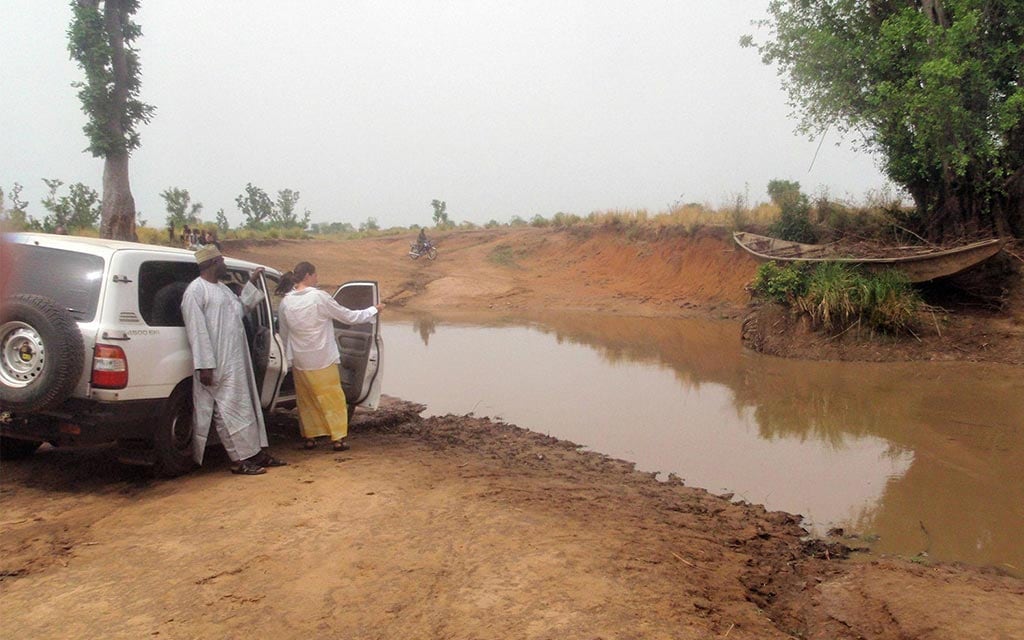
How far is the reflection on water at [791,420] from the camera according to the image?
573 centimetres

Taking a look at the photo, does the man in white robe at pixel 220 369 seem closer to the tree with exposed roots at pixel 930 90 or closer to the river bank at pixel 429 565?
the river bank at pixel 429 565

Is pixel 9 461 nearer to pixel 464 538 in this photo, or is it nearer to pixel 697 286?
pixel 464 538

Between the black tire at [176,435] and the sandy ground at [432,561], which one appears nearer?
the sandy ground at [432,561]

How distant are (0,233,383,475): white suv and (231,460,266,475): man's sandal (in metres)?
0.37

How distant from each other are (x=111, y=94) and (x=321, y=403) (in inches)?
556

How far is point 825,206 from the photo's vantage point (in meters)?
18.5

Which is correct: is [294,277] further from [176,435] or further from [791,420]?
[791,420]

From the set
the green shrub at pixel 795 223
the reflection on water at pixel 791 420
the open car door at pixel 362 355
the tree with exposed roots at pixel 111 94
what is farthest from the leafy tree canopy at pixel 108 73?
the green shrub at pixel 795 223

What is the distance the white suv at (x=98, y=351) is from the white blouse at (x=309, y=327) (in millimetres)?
820

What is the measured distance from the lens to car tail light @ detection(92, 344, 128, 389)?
186 inches

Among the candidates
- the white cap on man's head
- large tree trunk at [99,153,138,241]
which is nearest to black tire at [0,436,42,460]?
the white cap on man's head

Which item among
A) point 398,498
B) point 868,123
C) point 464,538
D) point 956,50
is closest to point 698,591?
point 464,538

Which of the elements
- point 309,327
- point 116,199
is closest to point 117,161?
point 116,199

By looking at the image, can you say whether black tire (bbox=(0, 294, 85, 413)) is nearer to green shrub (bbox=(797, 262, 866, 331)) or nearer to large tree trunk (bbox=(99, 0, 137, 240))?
green shrub (bbox=(797, 262, 866, 331))
